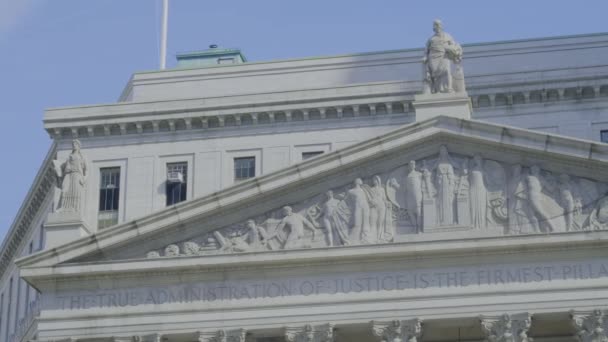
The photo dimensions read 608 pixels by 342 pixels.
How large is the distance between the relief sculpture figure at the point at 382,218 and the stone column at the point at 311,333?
322cm

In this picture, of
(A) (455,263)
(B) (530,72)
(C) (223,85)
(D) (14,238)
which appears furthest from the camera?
(D) (14,238)

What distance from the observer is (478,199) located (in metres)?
56.0

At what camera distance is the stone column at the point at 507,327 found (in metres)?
54.3

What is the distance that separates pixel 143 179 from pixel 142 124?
7.92 feet

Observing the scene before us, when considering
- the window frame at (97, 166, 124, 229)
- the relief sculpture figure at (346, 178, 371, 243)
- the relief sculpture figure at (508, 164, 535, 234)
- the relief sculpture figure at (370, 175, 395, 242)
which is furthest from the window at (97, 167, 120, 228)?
the relief sculpture figure at (508, 164, 535, 234)

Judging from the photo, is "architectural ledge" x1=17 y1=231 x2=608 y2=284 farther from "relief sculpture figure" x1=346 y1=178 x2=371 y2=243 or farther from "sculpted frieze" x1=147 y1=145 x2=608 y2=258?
"relief sculpture figure" x1=346 y1=178 x2=371 y2=243

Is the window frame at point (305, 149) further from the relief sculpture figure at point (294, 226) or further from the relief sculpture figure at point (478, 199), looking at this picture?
the relief sculpture figure at point (478, 199)

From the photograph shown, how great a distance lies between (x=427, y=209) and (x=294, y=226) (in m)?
4.23

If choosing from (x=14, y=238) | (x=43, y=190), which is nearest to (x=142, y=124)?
(x=43, y=190)

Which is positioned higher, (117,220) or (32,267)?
(117,220)

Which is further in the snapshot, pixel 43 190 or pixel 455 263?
pixel 43 190

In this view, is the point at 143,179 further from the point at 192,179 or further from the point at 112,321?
the point at 112,321

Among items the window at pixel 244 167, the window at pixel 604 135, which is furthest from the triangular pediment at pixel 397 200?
the window at pixel 244 167

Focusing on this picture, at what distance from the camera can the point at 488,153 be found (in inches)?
2237
